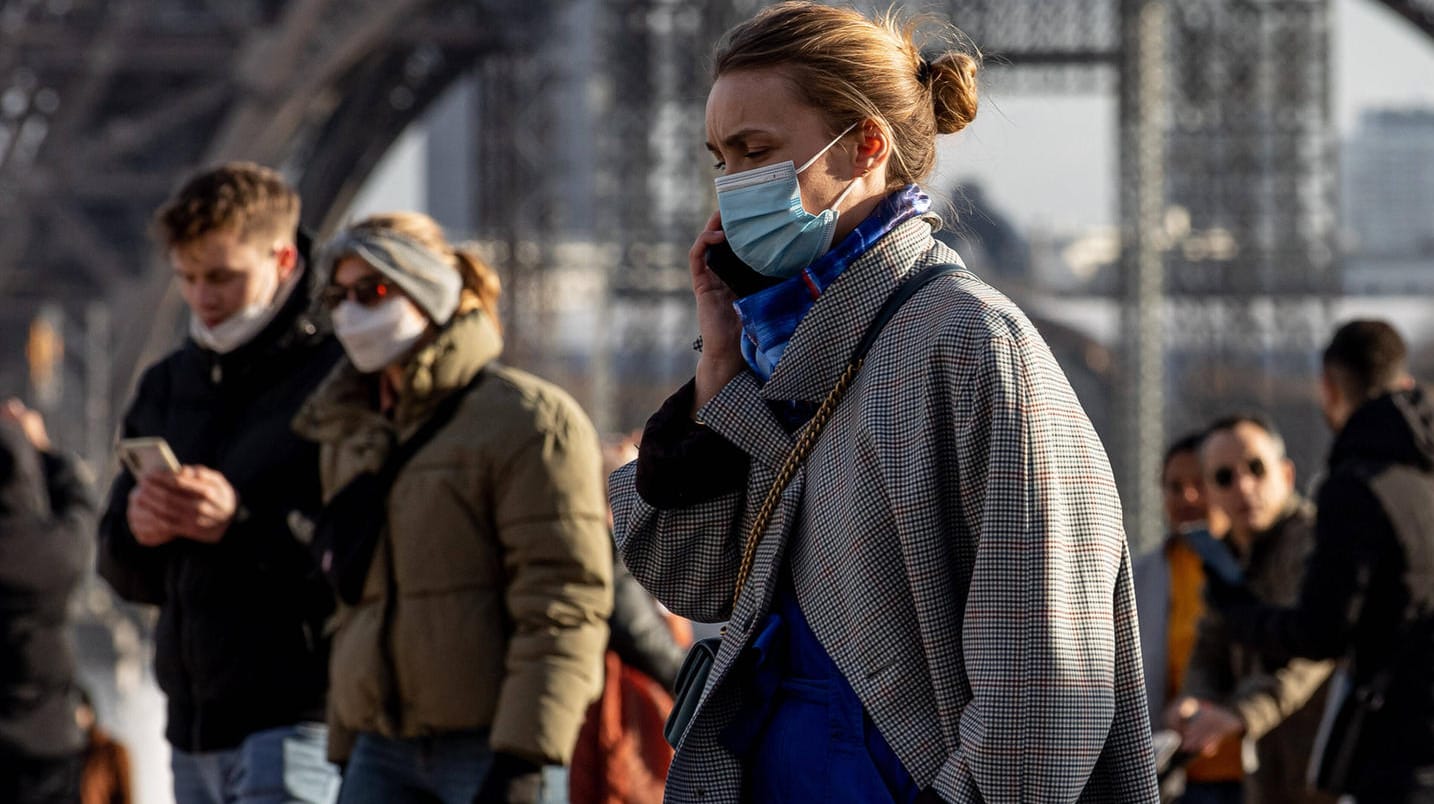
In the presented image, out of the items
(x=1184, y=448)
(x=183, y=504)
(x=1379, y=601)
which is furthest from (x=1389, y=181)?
(x=183, y=504)

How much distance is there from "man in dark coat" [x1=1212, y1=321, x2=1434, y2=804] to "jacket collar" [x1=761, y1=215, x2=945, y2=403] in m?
2.07

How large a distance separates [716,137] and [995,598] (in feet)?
1.79

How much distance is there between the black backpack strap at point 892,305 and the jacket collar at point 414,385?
1470 millimetres

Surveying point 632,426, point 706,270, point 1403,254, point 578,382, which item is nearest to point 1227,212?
point 632,426

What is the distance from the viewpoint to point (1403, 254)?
58406 millimetres

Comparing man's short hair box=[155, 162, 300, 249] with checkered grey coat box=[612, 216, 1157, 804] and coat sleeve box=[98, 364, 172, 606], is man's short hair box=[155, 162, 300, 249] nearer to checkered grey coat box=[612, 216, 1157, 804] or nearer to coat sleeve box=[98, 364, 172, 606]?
coat sleeve box=[98, 364, 172, 606]

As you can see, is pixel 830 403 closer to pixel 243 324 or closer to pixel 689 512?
pixel 689 512

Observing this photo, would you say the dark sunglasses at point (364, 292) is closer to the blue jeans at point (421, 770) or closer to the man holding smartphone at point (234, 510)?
the man holding smartphone at point (234, 510)

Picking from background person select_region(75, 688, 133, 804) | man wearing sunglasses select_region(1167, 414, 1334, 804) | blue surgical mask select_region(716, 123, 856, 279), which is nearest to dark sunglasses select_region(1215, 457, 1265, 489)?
man wearing sunglasses select_region(1167, 414, 1334, 804)

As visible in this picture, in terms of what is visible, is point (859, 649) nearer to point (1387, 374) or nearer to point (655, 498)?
point (655, 498)

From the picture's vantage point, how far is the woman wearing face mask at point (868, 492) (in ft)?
6.97

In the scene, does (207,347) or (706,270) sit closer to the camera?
(706,270)

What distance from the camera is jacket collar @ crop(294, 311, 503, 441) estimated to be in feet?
12.1

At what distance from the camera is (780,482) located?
2334 mm
